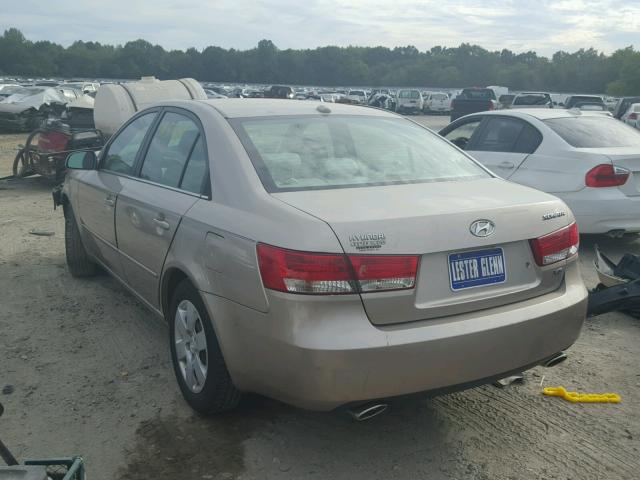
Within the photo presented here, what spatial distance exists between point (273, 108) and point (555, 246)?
182 centimetres

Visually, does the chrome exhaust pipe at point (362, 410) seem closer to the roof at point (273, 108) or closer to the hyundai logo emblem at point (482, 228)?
the hyundai logo emblem at point (482, 228)

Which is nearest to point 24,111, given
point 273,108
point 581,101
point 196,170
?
point 581,101

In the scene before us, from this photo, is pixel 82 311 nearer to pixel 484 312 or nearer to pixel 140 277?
pixel 140 277

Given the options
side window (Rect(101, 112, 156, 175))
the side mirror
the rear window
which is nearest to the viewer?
side window (Rect(101, 112, 156, 175))

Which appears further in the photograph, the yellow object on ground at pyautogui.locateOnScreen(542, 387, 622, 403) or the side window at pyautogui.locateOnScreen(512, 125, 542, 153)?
the side window at pyautogui.locateOnScreen(512, 125, 542, 153)

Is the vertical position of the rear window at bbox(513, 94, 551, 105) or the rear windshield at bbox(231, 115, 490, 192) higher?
the rear windshield at bbox(231, 115, 490, 192)

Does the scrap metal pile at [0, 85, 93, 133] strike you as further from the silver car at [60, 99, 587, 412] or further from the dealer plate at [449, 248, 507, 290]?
the dealer plate at [449, 248, 507, 290]

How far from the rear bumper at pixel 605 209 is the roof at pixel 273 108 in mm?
3274

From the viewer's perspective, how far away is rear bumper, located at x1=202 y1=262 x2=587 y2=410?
2.60 metres

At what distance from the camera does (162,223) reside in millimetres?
3625

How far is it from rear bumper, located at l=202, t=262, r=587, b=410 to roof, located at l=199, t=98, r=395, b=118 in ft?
4.20

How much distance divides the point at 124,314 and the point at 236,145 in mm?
2296

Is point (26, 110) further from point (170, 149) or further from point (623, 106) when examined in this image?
point (170, 149)

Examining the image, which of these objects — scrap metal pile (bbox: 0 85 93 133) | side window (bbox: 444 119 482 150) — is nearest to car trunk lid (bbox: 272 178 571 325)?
side window (bbox: 444 119 482 150)
